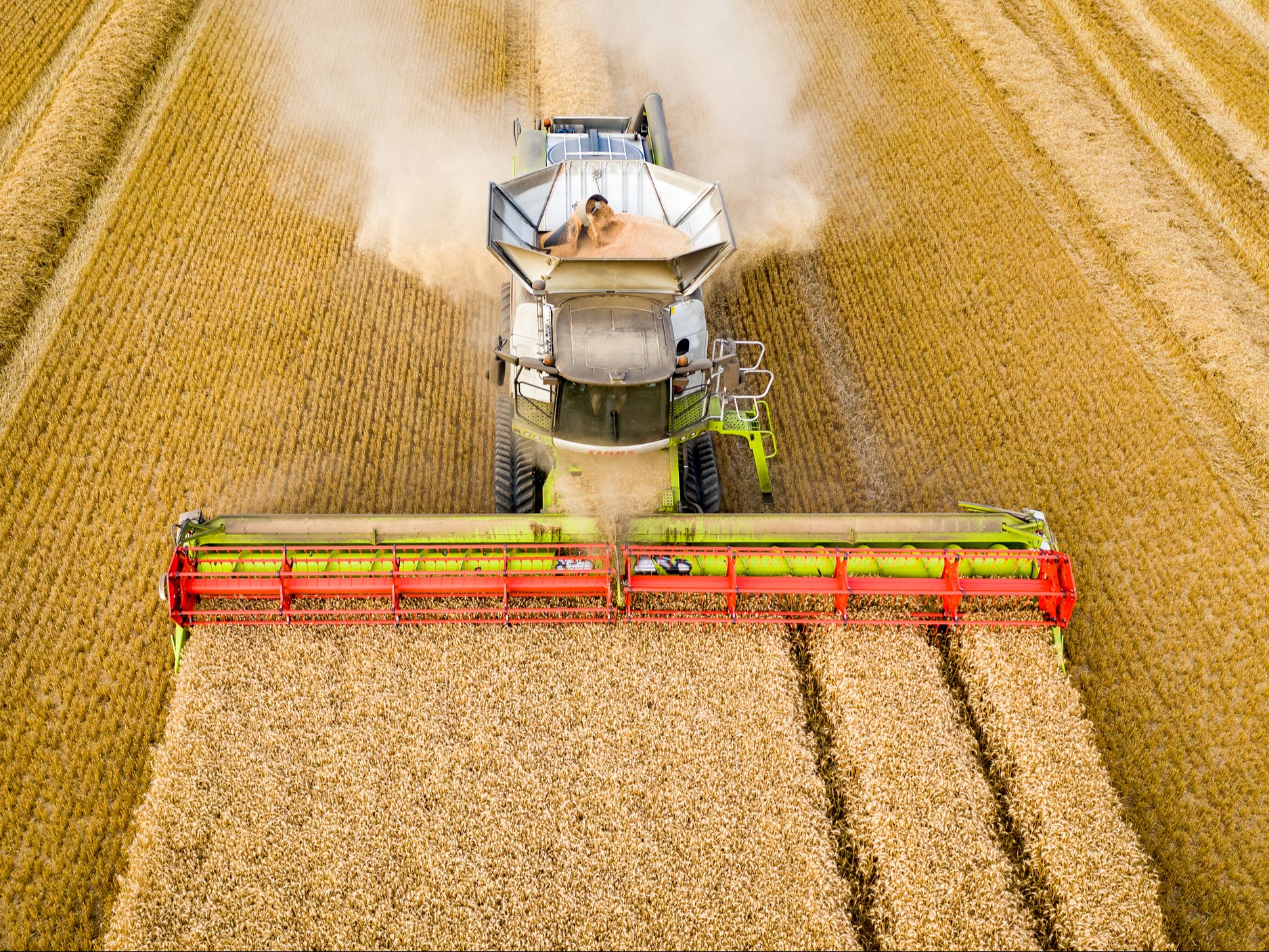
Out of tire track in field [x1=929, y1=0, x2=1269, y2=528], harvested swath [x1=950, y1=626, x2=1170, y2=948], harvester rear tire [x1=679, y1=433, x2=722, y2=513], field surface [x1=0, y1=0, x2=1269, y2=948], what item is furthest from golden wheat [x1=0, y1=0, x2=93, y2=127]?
tire track in field [x1=929, y1=0, x2=1269, y2=528]

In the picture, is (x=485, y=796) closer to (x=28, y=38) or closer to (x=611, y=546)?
(x=611, y=546)

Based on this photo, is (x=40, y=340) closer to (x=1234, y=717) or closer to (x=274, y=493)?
(x=274, y=493)

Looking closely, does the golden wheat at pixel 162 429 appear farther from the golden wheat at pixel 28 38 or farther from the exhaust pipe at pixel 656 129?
the exhaust pipe at pixel 656 129

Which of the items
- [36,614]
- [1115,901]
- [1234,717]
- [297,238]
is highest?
[297,238]

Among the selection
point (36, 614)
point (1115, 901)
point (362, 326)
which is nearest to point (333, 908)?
point (36, 614)

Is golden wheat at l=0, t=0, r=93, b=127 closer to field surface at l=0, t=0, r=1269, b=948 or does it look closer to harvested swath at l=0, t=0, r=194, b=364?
field surface at l=0, t=0, r=1269, b=948

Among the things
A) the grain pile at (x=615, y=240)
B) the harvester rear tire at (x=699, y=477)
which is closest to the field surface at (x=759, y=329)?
the harvester rear tire at (x=699, y=477)
